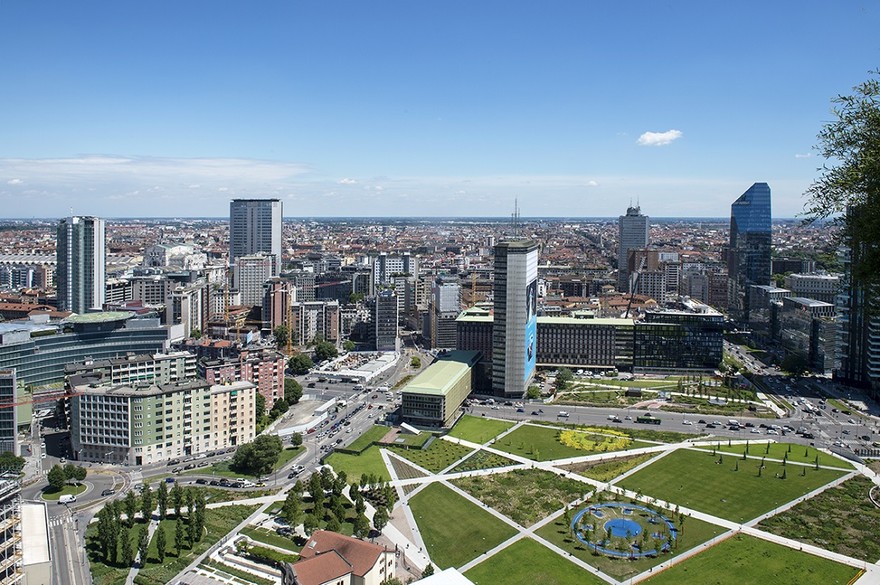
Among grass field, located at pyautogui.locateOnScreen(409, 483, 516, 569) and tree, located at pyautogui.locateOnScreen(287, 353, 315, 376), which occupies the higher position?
tree, located at pyautogui.locateOnScreen(287, 353, 315, 376)

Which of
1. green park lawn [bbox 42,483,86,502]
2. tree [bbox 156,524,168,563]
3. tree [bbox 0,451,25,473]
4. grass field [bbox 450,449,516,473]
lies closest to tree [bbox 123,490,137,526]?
tree [bbox 156,524,168,563]

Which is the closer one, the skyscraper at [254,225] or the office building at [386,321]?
the office building at [386,321]

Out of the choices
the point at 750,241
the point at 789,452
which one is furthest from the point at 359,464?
the point at 750,241

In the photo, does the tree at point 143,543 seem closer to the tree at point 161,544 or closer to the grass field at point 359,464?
the tree at point 161,544

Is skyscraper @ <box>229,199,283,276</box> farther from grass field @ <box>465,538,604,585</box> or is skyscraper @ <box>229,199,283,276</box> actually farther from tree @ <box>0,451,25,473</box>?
grass field @ <box>465,538,604,585</box>

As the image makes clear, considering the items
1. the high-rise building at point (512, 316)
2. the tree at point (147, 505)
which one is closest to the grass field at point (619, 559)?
the tree at point (147, 505)

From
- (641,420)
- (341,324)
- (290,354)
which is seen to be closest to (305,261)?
(341,324)

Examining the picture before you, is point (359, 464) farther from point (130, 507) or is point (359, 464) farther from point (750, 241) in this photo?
point (750, 241)
